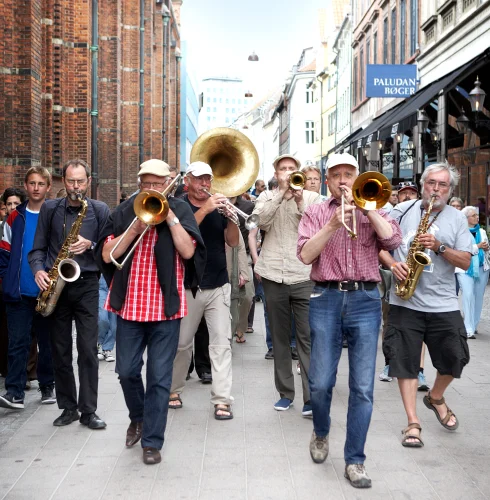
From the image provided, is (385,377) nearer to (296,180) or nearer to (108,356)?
(296,180)

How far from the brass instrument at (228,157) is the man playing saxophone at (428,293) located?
1732 millimetres

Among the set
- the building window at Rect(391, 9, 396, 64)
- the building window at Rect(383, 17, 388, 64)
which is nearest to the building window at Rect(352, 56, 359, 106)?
the building window at Rect(383, 17, 388, 64)

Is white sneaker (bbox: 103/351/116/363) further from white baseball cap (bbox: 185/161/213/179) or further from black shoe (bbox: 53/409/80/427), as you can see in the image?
white baseball cap (bbox: 185/161/213/179)

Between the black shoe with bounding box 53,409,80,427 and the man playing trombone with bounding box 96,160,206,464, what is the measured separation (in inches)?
42.6

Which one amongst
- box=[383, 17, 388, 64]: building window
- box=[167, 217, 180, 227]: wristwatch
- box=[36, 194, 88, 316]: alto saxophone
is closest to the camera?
box=[167, 217, 180, 227]: wristwatch

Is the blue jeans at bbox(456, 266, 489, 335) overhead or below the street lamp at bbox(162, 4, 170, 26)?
below

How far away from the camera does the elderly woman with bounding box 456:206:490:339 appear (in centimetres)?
1082

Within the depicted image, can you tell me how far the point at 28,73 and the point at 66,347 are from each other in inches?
358

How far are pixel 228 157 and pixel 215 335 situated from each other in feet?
5.31

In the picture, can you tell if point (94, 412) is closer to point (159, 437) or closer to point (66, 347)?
point (66, 347)

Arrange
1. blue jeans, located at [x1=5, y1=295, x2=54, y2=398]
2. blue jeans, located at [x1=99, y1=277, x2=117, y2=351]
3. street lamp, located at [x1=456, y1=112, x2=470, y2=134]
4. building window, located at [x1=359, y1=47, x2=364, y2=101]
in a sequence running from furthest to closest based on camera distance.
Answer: building window, located at [x1=359, y1=47, x2=364, y2=101]
street lamp, located at [x1=456, y1=112, x2=470, y2=134]
blue jeans, located at [x1=99, y1=277, x2=117, y2=351]
blue jeans, located at [x1=5, y1=295, x2=54, y2=398]

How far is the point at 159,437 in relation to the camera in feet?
18.2

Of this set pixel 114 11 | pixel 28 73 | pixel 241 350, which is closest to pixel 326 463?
pixel 241 350

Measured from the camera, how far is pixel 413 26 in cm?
2845
